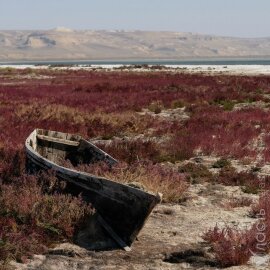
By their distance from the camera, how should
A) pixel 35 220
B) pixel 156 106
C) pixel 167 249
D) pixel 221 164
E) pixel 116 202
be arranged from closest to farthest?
pixel 167 249, pixel 116 202, pixel 35 220, pixel 221 164, pixel 156 106

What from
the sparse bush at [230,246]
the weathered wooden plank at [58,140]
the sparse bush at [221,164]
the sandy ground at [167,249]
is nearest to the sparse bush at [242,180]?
the sparse bush at [221,164]

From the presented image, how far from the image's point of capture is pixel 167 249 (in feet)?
24.1

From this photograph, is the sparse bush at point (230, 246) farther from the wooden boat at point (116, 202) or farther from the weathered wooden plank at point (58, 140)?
the weathered wooden plank at point (58, 140)

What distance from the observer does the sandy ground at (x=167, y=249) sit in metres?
6.79

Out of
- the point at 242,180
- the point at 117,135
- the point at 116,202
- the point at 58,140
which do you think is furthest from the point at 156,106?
the point at 116,202

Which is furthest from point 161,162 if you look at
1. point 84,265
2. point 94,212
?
point 84,265

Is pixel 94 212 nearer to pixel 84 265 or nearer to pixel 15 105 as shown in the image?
pixel 84 265

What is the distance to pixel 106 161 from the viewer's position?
404 inches

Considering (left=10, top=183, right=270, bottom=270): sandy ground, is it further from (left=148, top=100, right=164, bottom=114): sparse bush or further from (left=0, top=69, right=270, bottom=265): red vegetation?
(left=148, top=100, right=164, bottom=114): sparse bush

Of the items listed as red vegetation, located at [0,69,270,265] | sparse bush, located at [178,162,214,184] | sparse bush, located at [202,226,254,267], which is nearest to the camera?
sparse bush, located at [202,226,254,267]

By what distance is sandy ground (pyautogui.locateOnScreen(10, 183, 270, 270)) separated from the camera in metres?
6.79

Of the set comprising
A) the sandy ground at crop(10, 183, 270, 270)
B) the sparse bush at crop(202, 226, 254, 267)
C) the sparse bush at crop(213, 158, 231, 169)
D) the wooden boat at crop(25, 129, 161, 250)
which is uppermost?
the wooden boat at crop(25, 129, 161, 250)

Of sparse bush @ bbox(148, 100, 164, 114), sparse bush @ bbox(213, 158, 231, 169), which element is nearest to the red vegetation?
sparse bush @ bbox(148, 100, 164, 114)

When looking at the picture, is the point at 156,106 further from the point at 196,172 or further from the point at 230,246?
the point at 230,246
